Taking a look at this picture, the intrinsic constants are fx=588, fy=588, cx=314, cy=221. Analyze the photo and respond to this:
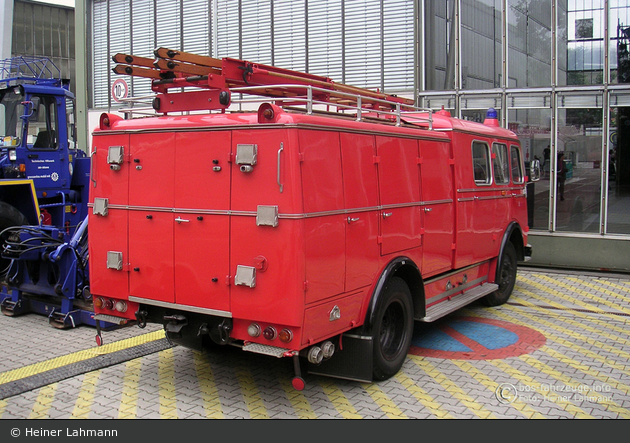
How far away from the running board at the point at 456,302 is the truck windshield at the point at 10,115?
7770 millimetres

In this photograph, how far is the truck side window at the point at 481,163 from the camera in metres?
8.05

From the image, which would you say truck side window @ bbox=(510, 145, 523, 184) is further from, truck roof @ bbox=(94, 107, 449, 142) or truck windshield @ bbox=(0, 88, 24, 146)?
truck windshield @ bbox=(0, 88, 24, 146)

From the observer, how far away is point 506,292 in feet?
30.7

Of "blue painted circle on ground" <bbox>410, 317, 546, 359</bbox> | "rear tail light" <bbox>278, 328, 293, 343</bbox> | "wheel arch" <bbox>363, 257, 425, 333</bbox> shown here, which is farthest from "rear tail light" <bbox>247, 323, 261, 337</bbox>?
"blue painted circle on ground" <bbox>410, 317, 546, 359</bbox>

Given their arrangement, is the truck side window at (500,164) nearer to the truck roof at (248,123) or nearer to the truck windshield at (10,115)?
the truck roof at (248,123)

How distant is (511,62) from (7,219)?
32.6 ft

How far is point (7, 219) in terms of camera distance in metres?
9.28

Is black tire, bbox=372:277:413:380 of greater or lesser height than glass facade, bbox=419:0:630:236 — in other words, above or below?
below

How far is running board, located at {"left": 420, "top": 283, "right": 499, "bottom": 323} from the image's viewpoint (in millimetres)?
6723

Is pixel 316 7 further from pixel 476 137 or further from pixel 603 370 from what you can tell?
pixel 603 370

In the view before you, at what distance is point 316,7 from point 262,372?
9949 mm

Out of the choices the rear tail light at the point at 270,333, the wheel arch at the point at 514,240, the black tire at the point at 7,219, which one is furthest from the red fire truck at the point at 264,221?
the black tire at the point at 7,219

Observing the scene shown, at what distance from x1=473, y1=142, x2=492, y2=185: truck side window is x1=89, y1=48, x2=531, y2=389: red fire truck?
57.0 inches
